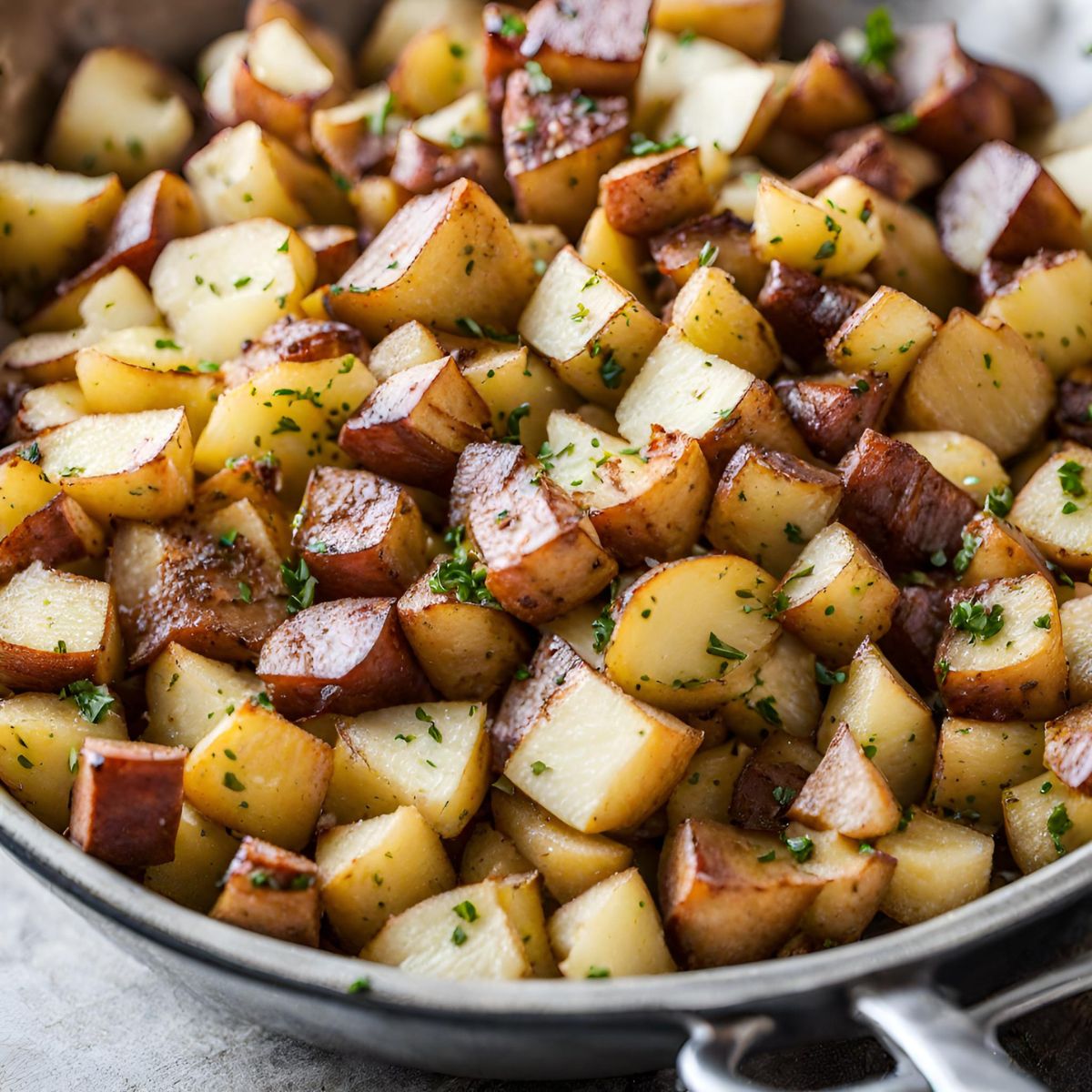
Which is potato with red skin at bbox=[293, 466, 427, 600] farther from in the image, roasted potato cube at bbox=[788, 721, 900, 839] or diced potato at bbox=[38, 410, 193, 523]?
roasted potato cube at bbox=[788, 721, 900, 839]

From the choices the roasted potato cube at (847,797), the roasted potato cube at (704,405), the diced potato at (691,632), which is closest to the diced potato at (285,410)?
the roasted potato cube at (704,405)

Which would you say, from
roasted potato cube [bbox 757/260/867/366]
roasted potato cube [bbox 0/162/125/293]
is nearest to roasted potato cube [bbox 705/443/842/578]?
roasted potato cube [bbox 757/260/867/366]

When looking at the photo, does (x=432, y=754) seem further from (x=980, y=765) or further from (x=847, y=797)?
(x=980, y=765)

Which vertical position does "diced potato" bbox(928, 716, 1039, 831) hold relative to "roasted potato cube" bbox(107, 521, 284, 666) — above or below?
below

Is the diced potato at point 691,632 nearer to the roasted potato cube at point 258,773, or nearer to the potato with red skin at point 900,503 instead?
the potato with red skin at point 900,503

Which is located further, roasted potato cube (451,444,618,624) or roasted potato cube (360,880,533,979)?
roasted potato cube (451,444,618,624)

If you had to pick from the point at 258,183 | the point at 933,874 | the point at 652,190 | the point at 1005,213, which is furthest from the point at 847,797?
the point at 258,183

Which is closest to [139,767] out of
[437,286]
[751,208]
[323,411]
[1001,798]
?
[323,411]
